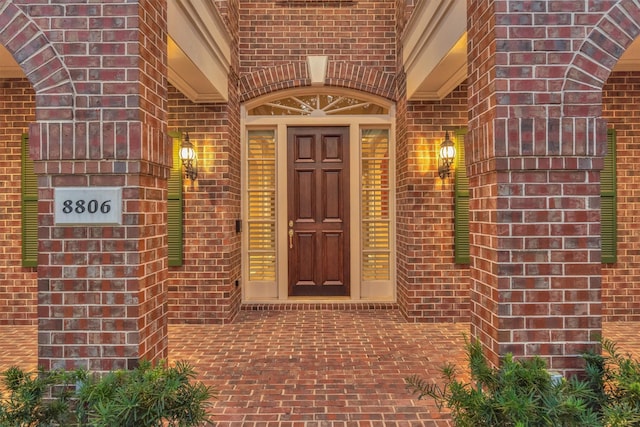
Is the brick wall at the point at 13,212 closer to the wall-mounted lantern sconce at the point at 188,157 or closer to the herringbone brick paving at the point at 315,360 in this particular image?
the herringbone brick paving at the point at 315,360

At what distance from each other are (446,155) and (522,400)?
12.3 feet

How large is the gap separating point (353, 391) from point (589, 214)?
78.8 inches

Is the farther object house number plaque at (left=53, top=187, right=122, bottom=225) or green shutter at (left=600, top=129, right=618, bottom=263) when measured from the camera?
green shutter at (left=600, top=129, right=618, bottom=263)

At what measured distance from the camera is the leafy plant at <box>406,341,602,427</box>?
2.09 metres

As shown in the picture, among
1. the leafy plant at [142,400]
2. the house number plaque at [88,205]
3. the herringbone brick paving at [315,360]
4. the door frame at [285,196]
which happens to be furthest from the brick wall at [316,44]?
the leafy plant at [142,400]

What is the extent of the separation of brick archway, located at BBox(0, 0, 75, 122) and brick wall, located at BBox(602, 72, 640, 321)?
5.70m

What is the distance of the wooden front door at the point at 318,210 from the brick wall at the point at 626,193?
3247 millimetres

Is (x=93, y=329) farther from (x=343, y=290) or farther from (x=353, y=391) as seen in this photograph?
(x=343, y=290)

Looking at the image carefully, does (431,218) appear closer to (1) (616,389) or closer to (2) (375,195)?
(2) (375,195)

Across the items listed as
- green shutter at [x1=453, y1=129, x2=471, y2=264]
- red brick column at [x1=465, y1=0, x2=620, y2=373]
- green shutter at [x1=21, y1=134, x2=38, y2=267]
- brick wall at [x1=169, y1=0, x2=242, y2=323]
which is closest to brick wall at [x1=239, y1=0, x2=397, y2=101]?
brick wall at [x1=169, y1=0, x2=242, y2=323]

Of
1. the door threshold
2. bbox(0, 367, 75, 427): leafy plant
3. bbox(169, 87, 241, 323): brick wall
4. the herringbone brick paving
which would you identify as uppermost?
bbox(169, 87, 241, 323): brick wall

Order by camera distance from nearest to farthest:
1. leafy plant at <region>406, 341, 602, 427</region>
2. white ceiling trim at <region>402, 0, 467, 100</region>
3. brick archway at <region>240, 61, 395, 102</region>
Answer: leafy plant at <region>406, 341, 602, 427</region> → white ceiling trim at <region>402, 0, 467, 100</region> → brick archway at <region>240, 61, 395, 102</region>

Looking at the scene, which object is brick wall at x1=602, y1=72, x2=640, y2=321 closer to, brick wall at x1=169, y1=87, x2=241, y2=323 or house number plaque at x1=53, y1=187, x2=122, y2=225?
brick wall at x1=169, y1=87, x2=241, y2=323

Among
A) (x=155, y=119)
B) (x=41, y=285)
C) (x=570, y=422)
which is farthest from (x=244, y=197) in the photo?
(x=570, y=422)
